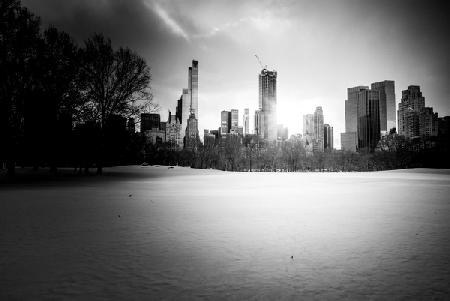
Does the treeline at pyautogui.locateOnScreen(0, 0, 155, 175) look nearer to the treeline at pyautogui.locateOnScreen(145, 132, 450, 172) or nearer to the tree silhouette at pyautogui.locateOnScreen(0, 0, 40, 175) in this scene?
the tree silhouette at pyautogui.locateOnScreen(0, 0, 40, 175)

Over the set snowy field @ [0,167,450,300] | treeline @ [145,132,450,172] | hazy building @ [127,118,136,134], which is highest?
hazy building @ [127,118,136,134]

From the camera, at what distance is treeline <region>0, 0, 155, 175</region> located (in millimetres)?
26062

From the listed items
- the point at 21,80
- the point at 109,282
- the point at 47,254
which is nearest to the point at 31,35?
the point at 21,80

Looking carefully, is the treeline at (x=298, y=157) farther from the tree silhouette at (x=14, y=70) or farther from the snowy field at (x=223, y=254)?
the snowy field at (x=223, y=254)

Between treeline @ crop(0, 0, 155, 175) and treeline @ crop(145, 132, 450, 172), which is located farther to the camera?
treeline @ crop(145, 132, 450, 172)

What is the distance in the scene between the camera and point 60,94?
2916 centimetres

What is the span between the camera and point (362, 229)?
9.17m

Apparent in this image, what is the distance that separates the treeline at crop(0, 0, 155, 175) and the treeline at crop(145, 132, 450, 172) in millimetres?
56523

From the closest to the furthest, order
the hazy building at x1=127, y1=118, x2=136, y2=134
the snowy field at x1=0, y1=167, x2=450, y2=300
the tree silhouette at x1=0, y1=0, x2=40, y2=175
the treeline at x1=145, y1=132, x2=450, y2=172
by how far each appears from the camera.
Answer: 1. the snowy field at x1=0, y1=167, x2=450, y2=300
2. the tree silhouette at x1=0, y1=0, x2=40, y2=175
3. the hazy building at x1=127, y1=118, x2=136, y2=134
4. the treeline at x1=145, y1=132, x2=450, y2=172

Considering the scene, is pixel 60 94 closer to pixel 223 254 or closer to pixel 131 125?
pixel 131 125

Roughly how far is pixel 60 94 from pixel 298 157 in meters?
89.2

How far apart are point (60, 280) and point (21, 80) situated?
2765 centimetres

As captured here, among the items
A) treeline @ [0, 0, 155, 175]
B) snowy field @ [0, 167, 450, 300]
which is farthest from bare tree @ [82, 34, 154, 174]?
snowy field @ [0, 167, 450, 300]

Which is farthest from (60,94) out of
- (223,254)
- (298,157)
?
(298,157)
